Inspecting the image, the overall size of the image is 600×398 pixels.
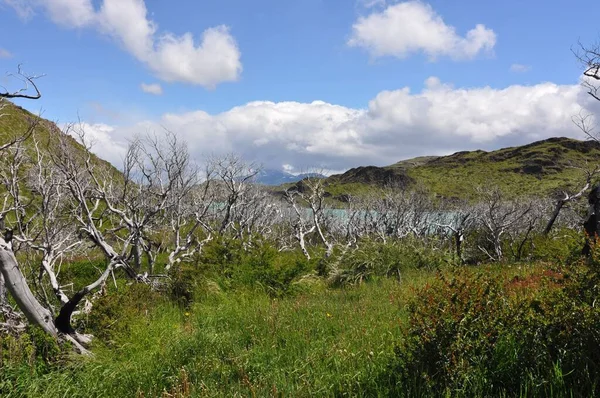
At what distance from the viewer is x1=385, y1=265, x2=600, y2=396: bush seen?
3160 mm

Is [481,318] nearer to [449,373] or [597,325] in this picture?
[449,373]

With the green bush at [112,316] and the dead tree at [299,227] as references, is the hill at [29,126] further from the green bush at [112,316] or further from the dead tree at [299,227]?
the dead tree at [299,227]

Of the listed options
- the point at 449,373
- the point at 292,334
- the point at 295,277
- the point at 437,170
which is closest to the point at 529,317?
the point at 449,373

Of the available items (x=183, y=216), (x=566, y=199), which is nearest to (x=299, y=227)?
(x=183, y=216)

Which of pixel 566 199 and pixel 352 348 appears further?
pixel 566 199

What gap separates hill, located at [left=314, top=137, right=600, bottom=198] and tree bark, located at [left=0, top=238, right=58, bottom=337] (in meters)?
107

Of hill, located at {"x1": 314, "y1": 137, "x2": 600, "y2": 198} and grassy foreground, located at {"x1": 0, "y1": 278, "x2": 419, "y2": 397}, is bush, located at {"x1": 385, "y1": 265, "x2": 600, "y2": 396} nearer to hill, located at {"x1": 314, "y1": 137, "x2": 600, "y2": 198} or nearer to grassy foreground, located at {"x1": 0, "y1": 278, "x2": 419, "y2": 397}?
grassy foreground, located at {"x1": 0, "y1": 278, "x2": 419, "y2": 397}

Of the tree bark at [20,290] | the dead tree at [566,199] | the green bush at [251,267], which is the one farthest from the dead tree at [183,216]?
the dead tree at [566,199]

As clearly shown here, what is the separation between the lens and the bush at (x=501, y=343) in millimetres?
3160

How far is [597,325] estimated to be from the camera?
312 centimetres

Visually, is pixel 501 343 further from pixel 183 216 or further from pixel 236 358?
pixel 183 216

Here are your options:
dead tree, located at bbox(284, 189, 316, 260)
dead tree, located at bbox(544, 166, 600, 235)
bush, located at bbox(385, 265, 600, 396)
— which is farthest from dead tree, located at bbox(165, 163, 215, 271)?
dead tree, located at bbox(544, 166, 600, 235)

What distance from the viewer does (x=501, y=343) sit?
3.66 meters

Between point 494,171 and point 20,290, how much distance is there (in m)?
153
